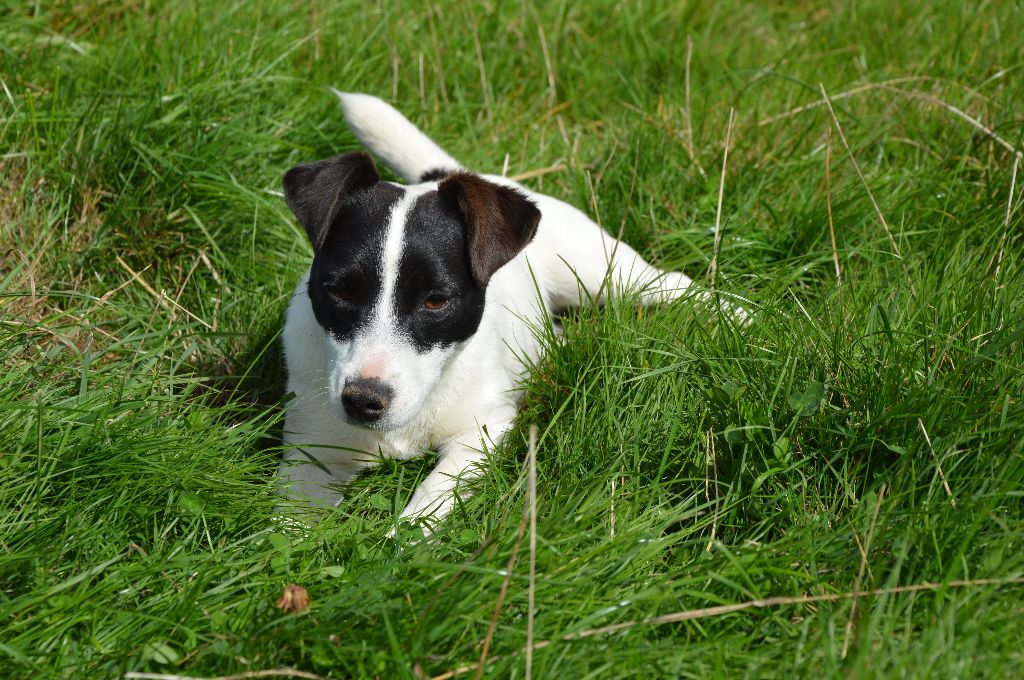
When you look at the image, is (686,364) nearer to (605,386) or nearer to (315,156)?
(605,386)

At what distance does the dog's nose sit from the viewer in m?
2.91

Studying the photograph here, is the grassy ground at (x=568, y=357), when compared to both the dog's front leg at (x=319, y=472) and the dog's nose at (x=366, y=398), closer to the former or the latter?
A: the dog's front leg at (x=319, y=472)

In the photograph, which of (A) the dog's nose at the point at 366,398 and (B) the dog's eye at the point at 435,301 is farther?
(B) the dog's eye at the point at 435,301

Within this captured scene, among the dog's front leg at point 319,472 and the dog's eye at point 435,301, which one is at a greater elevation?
the dog's eye at point 435,301

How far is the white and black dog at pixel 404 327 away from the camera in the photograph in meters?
3.04

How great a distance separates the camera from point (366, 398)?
291 centimetres

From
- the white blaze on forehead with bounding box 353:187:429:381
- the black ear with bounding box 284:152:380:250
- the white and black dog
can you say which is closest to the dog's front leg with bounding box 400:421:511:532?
the white and black dog

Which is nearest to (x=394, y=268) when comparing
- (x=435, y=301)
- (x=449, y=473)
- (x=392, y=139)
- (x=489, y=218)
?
(x=435, y=301)

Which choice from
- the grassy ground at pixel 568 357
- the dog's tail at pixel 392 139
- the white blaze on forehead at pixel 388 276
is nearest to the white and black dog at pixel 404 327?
the white blaze on forehead at pixel 388 276

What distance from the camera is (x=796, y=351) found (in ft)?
10.1

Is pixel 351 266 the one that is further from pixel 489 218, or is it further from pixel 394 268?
pixel 489 218

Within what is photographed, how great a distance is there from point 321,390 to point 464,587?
1.29 meters

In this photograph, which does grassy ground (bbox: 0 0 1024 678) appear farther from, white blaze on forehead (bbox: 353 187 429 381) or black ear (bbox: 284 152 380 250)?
black ear (bbox: 284 152 380 250)

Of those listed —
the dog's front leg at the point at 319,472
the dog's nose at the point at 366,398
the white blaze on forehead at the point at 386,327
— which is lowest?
the dog's front leg at the point at 319,472
